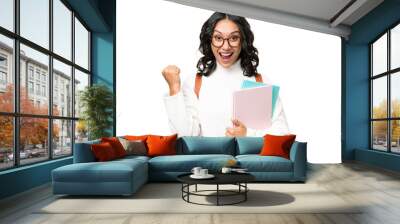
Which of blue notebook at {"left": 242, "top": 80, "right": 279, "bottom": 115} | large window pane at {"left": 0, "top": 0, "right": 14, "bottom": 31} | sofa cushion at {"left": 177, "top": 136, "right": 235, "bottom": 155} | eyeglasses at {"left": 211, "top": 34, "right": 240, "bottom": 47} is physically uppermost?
eyeglasses at {"left": 211, "top": 34, "right": 240, "bottom": 47}

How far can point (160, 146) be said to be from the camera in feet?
22.2

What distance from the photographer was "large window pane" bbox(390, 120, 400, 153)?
7.75 metres

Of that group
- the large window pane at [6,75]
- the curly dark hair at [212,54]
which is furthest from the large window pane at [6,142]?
the curly dark hair at [212,54]

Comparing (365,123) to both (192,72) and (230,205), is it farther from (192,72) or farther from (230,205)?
(230,205)

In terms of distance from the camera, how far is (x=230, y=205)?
172 inches

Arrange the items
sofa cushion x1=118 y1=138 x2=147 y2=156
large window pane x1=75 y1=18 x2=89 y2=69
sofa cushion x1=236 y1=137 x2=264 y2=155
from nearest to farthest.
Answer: sofa cushion x1=118 y1=138 x2=147 y2=156
sofa cushion x1=236 y1=137 x2=264 y2=155
large window pane x1=75 y1=18 x2=89 y2=69

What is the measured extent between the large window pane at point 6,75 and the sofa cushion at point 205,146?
3094 mm

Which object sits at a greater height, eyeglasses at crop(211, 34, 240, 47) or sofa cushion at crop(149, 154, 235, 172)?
eyeglasses at crop(211, 34, 240, 47)

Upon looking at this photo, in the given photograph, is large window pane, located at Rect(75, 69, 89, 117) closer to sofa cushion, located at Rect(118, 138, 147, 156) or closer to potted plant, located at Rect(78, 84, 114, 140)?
potted plant, located at Rect(78, 84, 114, 140)

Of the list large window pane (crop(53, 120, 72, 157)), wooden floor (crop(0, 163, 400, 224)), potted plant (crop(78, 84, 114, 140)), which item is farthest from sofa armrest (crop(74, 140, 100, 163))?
potted plant (crop(78, 84, 114, 140))

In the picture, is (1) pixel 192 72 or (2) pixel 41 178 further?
(1) pixel 192 72

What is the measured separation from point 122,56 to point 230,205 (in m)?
5.31

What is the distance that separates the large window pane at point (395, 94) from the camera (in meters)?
7.82

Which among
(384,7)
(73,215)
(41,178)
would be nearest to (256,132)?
(384,7)
